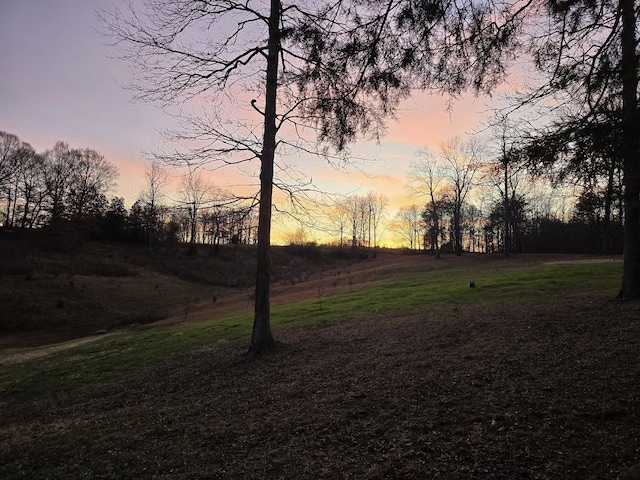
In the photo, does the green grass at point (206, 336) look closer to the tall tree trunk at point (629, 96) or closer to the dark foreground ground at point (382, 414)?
the dark foreground ground at point (382, 414)

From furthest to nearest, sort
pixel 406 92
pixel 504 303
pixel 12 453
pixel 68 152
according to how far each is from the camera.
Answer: pixel 68 152, pixel 504 303, pixel 12 453, pixel 406 92

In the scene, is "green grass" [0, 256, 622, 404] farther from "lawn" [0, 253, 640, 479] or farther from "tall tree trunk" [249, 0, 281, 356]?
"tall tree trunk" [249, 0, 281, 356]

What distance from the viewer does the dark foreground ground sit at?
3773 millimetres

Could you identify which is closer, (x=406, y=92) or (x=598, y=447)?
(x=598, y=447)

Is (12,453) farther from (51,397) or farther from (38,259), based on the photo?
(38,259)

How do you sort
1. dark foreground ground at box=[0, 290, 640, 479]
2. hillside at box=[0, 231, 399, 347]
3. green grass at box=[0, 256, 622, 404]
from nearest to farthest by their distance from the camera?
dark foreground ground at box=[0, 290, 640, 479] < green grass at box=[0, 256, 622, 404] < hillside at box=[0, 231, 399, 347]

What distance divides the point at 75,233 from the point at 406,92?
155 feet

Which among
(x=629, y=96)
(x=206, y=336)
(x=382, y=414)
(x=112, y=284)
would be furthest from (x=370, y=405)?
(x=112, y=284)

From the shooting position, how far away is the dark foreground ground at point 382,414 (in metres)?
3.77

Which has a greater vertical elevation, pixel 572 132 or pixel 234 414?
pixel 572 132

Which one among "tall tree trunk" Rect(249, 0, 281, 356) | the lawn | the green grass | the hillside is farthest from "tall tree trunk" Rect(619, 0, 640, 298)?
the hillside

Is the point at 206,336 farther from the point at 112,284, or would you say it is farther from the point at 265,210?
the point at 112,284

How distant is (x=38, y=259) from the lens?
1358 inches

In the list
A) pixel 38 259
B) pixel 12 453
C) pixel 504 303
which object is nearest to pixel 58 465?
pixel 12 453
